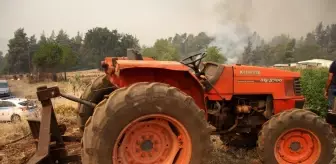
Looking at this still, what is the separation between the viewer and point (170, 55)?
63719mm

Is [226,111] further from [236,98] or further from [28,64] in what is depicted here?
[28,64]

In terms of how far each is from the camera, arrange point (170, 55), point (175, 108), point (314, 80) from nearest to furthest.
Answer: point (175, 108) → point (314, 80) → point (170, 55)

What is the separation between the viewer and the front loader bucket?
3387mm

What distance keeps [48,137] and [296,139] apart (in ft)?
10.5

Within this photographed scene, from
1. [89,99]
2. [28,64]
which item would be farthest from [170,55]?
[89,99]

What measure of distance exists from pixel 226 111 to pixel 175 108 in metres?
1.61

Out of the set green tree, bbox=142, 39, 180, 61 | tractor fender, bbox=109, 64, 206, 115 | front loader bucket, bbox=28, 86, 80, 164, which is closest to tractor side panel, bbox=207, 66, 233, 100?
tractor fender, bbox=109, 64, 206, 115

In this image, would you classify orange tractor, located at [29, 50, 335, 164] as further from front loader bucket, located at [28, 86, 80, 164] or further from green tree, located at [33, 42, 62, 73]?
green tree, located at [33, 42, 62, 73]

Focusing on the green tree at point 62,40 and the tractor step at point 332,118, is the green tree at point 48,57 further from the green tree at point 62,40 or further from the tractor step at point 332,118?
the tractor step at point 332,118

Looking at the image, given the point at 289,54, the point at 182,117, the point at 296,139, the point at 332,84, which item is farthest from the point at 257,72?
the point at 289,54

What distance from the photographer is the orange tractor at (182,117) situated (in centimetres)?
285

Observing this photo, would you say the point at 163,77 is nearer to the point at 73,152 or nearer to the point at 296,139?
the point at 73,152

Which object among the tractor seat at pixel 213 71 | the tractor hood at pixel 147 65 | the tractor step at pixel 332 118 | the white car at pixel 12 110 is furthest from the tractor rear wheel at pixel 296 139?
the white car at pixel 12 110

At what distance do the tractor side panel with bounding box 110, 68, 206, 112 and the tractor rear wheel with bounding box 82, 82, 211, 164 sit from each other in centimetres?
52
